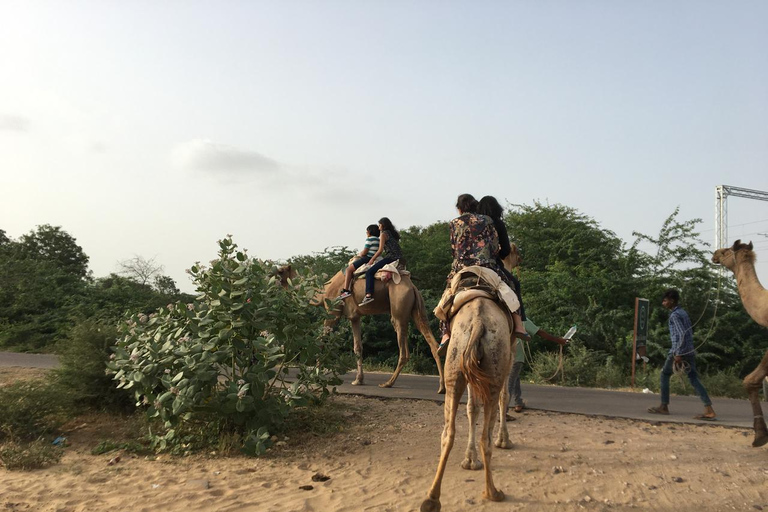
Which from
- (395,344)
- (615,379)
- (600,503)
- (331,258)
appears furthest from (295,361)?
(331,258)

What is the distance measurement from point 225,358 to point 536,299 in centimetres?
1402

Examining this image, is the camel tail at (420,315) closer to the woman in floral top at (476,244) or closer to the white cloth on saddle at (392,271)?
the white cloth on saddle at (392,271)

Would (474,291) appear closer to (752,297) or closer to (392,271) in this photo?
(752,297)

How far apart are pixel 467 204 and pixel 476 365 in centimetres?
204

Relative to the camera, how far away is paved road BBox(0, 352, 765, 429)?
8516 mm

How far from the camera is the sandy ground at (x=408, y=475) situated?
16.4 ft

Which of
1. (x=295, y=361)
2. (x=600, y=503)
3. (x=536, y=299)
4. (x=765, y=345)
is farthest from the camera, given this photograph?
(x=536, y=299)

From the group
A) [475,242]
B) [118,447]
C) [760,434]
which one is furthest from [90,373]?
[760,434]

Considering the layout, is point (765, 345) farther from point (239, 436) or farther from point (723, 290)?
point (239, 436)

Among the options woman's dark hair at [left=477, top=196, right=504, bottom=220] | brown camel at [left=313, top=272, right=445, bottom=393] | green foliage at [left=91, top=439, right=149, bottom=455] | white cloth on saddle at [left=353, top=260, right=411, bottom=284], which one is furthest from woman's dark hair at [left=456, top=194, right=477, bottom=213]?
green foliage at [left=91, top=439, right=149, bottom=455]

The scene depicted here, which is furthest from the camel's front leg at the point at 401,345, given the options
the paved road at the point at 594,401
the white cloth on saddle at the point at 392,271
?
the white cloth on saddle at the point at 392,271

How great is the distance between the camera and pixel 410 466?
5.95 metres

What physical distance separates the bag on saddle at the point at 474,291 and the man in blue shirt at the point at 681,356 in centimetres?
445

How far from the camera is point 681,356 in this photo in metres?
8.42
